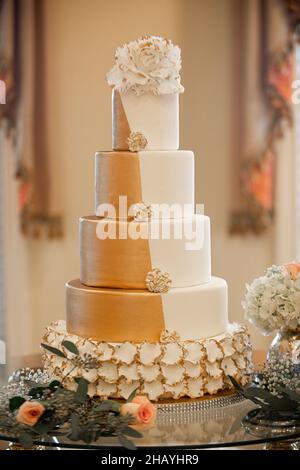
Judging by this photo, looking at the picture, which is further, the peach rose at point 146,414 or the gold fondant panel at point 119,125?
the gold fondant panel at point 119,125

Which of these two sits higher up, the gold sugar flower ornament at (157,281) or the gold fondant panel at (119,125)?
the gold fondant panel at (119,125)

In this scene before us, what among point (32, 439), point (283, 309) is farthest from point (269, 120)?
point (32, 439)

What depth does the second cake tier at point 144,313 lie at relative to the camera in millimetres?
3107

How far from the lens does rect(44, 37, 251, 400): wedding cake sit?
3.08 m

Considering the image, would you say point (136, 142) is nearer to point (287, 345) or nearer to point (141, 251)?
point (141, 251)

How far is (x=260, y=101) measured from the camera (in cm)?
536

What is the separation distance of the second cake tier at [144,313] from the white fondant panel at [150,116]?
0.54 metres

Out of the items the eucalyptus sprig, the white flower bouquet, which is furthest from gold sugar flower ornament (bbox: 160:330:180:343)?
the white flower bouquet

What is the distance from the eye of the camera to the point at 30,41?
5.41m

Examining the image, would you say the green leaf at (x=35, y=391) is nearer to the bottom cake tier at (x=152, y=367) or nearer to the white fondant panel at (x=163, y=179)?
the bottom cake tier at (x=152, y=367)

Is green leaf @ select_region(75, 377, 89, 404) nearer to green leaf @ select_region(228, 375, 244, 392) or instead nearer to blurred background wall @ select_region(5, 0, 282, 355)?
green leaf @ select_region(228, 375, 244, 392)

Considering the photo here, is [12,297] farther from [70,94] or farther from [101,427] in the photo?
[101,427]

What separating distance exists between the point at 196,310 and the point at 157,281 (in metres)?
0.18

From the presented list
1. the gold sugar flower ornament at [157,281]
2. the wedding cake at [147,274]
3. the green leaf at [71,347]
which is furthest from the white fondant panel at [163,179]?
the green leaf at [71,347]
